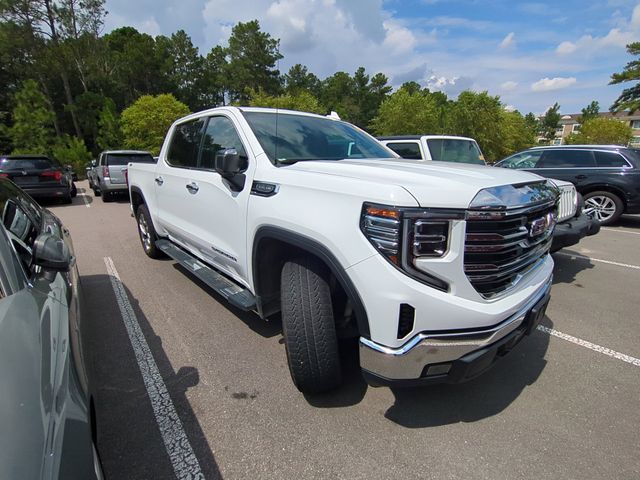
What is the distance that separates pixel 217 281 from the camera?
→ 3316mm

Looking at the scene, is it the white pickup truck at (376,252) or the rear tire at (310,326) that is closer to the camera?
the white pickup truck at (376,252)

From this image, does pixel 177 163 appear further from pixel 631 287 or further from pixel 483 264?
pixel 631 287

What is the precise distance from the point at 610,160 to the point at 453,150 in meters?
3.67

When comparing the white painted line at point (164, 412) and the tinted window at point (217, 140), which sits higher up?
the tinted window at point (217, 140)

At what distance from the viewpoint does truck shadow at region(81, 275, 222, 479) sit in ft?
6.51

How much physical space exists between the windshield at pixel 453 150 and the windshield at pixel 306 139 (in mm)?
4611

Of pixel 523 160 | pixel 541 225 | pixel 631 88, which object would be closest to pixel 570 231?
pixel 541 225

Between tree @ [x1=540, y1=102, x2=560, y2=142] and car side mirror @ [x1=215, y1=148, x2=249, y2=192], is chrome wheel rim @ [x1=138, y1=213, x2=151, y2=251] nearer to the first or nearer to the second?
car side mirror @ [x1=215, y1=148, x2=249, y2=192]

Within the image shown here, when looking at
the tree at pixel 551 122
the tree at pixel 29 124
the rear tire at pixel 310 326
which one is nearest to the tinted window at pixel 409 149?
the rear tire at pixel 310 326

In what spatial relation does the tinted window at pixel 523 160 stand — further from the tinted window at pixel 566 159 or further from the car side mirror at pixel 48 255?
the car side mirror at pixel 48 255

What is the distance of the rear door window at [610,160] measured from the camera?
805 centimetres

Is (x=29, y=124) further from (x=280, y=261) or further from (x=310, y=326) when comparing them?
(x=310, y=326)

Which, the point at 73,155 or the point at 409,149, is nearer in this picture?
the point at 409,149

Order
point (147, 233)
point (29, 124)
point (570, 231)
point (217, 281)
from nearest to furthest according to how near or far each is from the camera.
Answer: point (217, 281)
point (570, 231)
point (147, 233)
point (29, 124)
